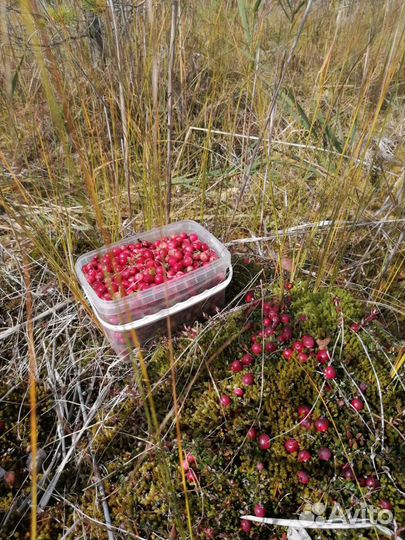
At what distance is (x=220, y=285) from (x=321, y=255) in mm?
364

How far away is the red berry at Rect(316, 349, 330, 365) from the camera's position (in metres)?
1.23

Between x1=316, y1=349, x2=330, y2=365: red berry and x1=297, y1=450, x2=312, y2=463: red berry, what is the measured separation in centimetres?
28

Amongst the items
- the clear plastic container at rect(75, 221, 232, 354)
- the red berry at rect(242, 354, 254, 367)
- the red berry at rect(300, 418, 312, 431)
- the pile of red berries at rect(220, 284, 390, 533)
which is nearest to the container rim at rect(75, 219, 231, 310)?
the clear plastic container at rect(75, 221, 232, 354)

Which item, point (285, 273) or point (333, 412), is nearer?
point (333, 412)

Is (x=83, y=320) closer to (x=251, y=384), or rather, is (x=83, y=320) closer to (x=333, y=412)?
(x=251, y=384)

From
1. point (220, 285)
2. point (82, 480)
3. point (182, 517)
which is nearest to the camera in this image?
point (182, 517)

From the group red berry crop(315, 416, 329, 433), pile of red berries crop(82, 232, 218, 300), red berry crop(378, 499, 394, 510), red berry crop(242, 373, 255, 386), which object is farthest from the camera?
pile of red berries crop(82, 232, 218, 300)

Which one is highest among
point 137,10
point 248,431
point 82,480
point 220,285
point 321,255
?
point 137,10

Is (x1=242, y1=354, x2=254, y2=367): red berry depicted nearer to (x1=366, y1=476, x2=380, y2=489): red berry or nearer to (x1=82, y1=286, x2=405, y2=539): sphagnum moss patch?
(x1=82, y1=286, x2=405, y2=539): sphagnum moss patch

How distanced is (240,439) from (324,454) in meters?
0.23

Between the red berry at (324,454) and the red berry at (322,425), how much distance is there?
0.05 meters

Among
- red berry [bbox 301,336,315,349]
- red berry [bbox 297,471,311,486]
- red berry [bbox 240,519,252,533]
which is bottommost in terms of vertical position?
red berry [bbox 240,519,252,533]

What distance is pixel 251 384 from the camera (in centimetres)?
123

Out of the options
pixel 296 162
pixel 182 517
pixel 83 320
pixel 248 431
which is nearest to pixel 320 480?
pixel 248 431
